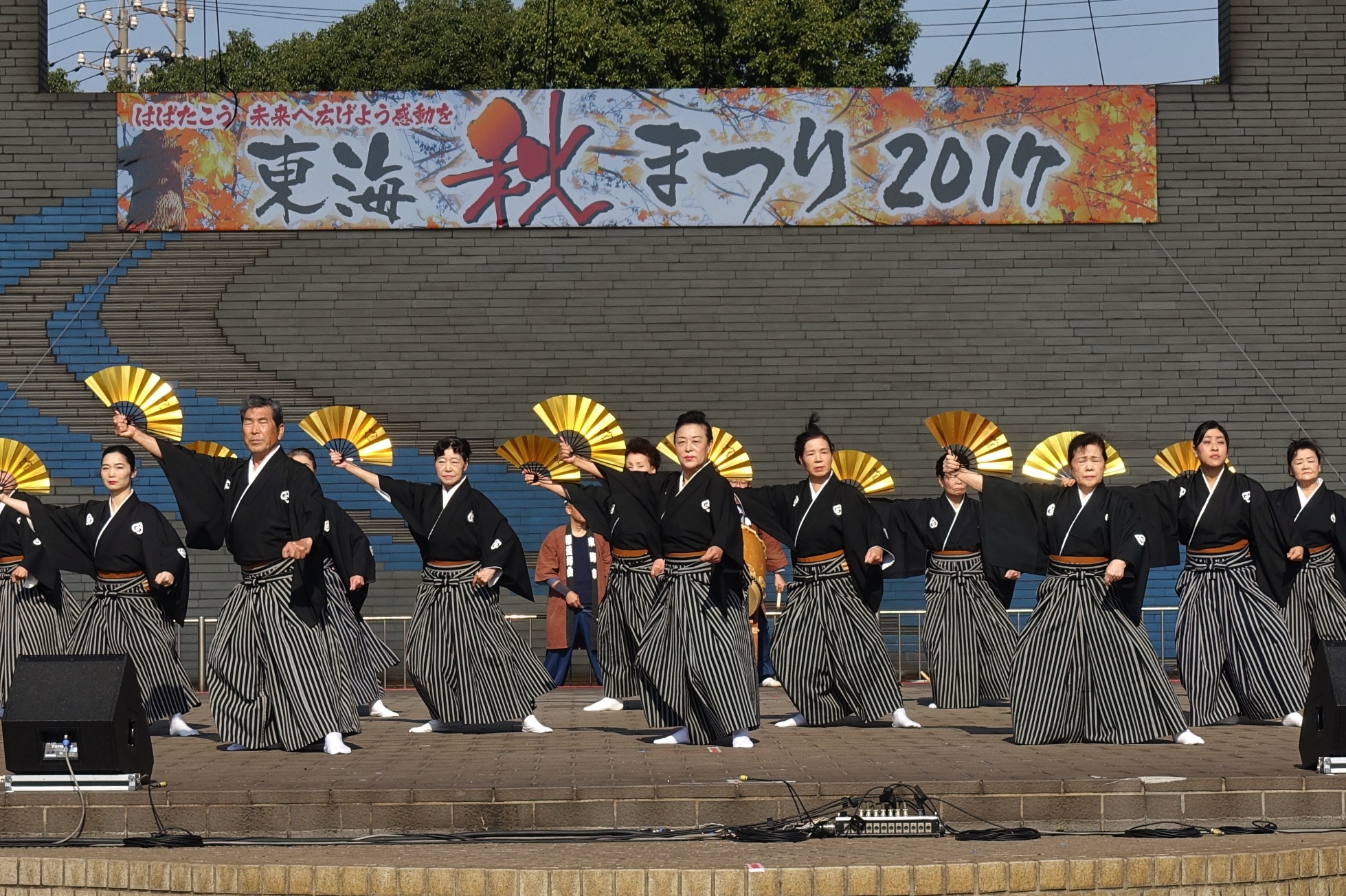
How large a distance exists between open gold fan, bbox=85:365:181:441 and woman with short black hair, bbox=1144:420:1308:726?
5708 millimetres

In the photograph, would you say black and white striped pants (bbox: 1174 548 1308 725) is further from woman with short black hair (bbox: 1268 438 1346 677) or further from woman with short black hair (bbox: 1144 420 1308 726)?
woman with short black hair (bbox: 1268 438 1346 677)

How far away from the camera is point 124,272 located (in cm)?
1543

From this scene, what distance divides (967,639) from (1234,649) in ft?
6.54

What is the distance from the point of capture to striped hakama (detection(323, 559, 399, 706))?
10901 mm

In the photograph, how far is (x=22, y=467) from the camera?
12414 millimetres

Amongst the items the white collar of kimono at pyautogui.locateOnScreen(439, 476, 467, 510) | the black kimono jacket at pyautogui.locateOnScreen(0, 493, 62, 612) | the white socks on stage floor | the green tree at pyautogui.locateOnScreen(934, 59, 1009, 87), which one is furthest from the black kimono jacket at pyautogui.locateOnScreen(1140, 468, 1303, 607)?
the green tree at pyautogui.locateOnScreen(934, 59, 1009, 87)

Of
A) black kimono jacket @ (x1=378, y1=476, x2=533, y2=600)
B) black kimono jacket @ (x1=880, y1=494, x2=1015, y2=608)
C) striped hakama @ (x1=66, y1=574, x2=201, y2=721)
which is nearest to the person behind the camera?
striped hakama @ (x1=66, y1=574, x2=201, y2=721)

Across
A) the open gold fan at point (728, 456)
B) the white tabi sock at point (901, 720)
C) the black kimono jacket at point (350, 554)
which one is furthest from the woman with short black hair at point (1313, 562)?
the black kimono jacket at point (350, 554)

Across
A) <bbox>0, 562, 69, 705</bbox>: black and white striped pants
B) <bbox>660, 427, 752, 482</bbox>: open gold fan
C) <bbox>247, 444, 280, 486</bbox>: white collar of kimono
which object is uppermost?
<bbox>247, 444, 280, 486</bbox>: white collar of kimono

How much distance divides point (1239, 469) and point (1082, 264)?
85.0 inches

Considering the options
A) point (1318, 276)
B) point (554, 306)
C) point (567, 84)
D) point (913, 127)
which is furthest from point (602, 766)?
point (567, 84)

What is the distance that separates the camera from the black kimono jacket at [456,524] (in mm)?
10727

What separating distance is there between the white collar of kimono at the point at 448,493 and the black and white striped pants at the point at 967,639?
348 centimetres

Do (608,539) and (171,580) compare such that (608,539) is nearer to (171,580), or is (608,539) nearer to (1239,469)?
(171,580)
